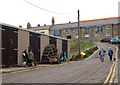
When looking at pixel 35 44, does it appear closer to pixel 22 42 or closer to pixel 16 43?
pixel 22 42

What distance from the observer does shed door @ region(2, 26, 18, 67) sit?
16.3 m

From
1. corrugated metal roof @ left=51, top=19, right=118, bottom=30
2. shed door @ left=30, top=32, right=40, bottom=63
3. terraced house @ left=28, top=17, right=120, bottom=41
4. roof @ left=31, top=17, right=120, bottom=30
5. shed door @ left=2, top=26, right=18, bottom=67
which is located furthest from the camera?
roof @ left=31, top=17, right=120, bottom=30

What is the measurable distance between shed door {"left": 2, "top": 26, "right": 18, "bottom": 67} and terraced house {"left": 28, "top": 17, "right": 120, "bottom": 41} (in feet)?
192

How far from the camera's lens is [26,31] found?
1992 centimetres

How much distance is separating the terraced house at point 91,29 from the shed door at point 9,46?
58.5 metres

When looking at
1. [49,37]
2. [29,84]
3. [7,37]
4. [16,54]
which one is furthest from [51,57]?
[29,84]

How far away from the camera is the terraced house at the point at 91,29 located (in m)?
71.9

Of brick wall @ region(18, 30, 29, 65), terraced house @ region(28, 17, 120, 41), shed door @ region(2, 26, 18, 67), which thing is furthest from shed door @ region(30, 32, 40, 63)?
terraced house @ region(28, 17, 120, 41)

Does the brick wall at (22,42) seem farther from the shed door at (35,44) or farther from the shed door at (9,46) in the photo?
the shed door at (35,44)

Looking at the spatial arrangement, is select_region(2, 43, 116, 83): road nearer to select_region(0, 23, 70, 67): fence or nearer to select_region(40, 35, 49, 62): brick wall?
select_region(0, 23, 70, 67): fence

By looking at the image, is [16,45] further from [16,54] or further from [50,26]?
[50,26]

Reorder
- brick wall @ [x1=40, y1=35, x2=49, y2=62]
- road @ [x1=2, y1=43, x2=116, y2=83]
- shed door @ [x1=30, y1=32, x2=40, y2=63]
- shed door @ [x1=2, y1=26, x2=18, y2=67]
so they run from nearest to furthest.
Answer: road @ [x1=2, y1=43, x2=116, y2=83] → shed door @ [x1=2, y1=26, x2=18, y2=67] → shed door @ [x1=30, y1=32, x2=40, y2=63] → brick wall @ [x1=40, y1=35, x2=49, y2=62]

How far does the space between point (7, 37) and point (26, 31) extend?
3414 millimetres

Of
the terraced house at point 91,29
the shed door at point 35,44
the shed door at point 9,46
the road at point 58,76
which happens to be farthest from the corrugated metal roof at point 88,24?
the road at point 58,76
